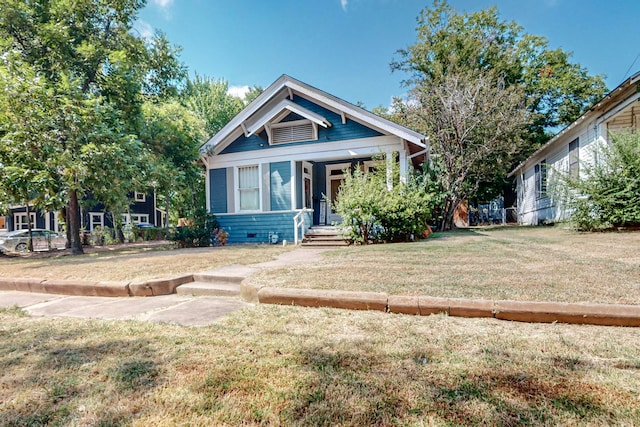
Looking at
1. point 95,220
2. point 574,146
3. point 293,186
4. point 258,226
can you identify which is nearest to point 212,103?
point 95,220

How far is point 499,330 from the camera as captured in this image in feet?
8.32

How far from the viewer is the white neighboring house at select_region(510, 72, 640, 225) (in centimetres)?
912

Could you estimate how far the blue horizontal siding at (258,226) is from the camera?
11.2m

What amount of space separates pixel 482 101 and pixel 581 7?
6169mm

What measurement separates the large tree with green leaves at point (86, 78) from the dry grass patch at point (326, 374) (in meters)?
7.94

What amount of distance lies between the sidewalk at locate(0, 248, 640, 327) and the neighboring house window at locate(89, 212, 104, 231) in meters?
24.7

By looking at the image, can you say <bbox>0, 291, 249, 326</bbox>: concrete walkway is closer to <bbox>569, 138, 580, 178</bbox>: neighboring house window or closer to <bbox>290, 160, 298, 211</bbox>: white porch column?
<bbox>290, 160, 298, 211</bbox>: white porch column

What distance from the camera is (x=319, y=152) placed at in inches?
437

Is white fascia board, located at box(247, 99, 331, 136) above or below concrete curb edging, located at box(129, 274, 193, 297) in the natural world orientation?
above

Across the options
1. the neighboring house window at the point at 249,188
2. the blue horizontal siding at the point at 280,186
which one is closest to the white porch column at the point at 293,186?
the blue horizontal siding at the point at 280,186

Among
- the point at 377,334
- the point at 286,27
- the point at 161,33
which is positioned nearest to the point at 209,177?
the point at 161,33

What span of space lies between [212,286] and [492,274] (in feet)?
12.1

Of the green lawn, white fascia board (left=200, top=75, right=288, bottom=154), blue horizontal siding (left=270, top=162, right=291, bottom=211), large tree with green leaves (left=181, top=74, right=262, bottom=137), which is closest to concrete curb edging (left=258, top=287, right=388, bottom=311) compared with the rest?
the green lawn

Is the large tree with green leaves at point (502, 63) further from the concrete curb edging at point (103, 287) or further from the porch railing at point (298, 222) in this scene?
the concrete curb edging at point (103, 287)
